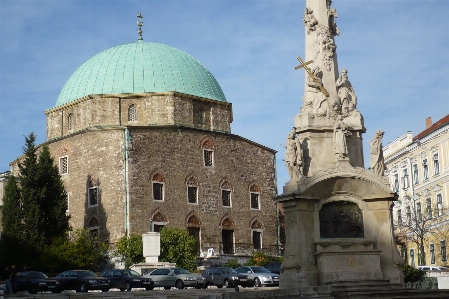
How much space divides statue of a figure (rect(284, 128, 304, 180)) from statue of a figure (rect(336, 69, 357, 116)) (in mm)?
1794

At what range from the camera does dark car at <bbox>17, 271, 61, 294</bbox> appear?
30.0m

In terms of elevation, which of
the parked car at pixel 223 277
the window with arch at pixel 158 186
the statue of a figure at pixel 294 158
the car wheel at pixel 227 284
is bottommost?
the car wheel at pixel 227 284

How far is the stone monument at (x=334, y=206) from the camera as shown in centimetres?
1884

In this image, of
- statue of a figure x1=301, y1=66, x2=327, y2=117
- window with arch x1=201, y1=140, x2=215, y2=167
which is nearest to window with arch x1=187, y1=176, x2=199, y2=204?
window with arch x1=201, y1=140, x2=215, y2=167

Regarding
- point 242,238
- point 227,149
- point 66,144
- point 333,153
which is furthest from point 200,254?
point 333,153

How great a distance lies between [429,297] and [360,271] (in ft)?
7.23

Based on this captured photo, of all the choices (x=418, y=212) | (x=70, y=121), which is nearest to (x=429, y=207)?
(x=418, y=212)

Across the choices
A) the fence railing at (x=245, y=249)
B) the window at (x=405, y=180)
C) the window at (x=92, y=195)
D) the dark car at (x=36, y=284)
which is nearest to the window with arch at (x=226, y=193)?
the fence railing at (x=245, y=249)

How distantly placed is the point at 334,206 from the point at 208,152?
1225 inches

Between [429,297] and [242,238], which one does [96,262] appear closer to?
[242,238]

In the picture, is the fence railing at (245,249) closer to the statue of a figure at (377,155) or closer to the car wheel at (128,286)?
the car wheel at (128,286)

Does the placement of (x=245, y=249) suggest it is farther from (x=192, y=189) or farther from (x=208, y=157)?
(x=208, y=157)

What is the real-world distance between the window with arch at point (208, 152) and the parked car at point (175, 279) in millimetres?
17857

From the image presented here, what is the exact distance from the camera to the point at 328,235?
19.0 m
